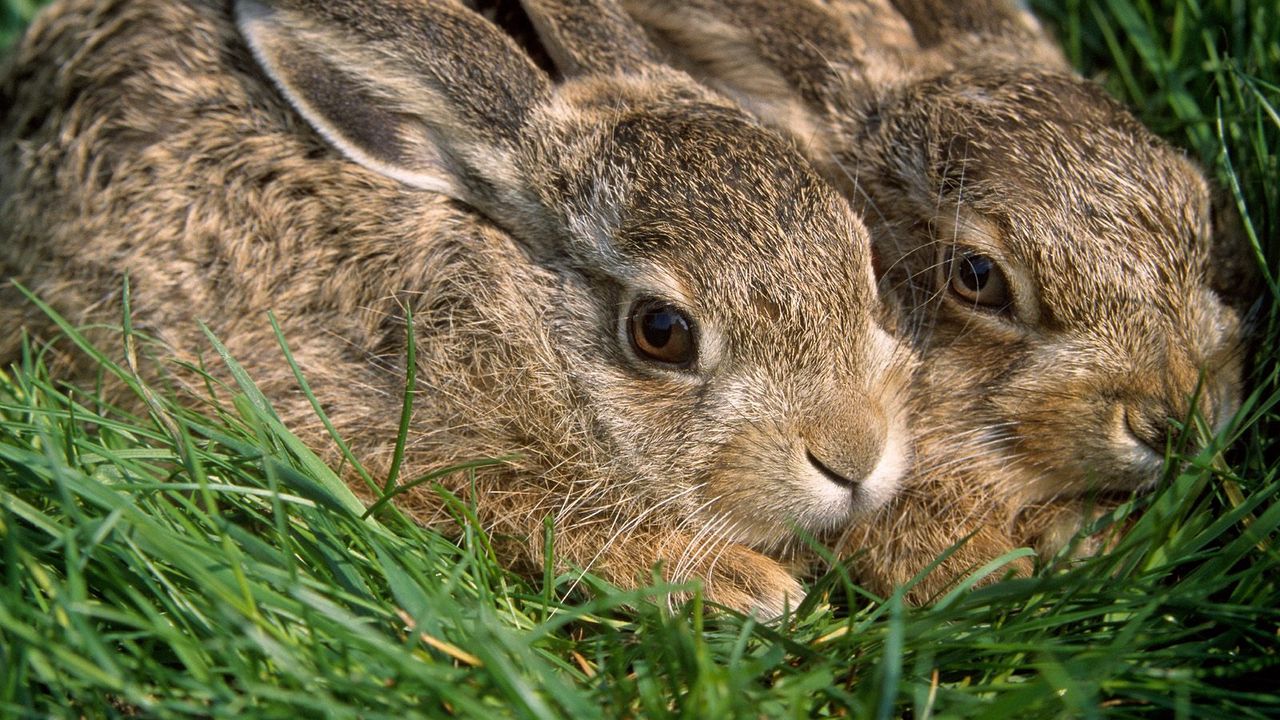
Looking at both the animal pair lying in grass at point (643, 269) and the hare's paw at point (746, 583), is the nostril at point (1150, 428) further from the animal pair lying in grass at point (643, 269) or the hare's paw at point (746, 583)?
the hare's paw at point (746, 583)

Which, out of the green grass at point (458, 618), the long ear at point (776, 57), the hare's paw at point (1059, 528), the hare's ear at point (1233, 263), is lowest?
the hare's paw at point (1059, 528)

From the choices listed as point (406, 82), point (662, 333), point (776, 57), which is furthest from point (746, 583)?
point (776, 57)

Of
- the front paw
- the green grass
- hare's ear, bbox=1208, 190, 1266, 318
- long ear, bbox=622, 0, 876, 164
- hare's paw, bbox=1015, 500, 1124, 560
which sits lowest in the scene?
the front paw

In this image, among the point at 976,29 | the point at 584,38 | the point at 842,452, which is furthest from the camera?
the point at 976,29

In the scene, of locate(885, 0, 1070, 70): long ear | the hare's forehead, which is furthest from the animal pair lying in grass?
locate(885, 0, 1070, 70): long ear

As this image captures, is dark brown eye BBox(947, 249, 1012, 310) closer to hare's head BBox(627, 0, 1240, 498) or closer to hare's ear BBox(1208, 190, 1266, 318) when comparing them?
hare's head BBox(627, 0, 1240, 498)

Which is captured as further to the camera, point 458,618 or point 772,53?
point 772,53

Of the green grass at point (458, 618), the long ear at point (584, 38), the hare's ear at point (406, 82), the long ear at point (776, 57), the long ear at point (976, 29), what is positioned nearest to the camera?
the green grass at point (458, 618)

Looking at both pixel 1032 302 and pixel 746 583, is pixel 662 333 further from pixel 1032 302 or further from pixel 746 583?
pixel 1032 302

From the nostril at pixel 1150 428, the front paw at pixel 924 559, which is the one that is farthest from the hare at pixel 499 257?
the nostril at pixel 1150 428
